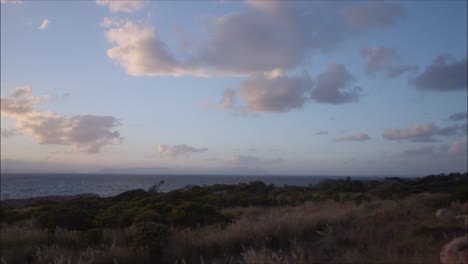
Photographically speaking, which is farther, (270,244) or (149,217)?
(149,217)

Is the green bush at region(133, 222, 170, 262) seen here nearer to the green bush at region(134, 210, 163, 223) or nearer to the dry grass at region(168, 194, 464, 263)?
the dry grass at region(168, 194, 464, 263)

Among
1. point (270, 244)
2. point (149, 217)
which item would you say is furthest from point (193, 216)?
point (270, 244)

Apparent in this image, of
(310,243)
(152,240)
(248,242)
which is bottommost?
(310,243)

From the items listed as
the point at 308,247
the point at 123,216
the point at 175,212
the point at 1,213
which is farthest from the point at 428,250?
the point at 1,213

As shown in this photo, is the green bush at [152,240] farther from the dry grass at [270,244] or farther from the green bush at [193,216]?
the green bush at [193,216]

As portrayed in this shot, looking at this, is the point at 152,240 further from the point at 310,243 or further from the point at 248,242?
the point at 310,243

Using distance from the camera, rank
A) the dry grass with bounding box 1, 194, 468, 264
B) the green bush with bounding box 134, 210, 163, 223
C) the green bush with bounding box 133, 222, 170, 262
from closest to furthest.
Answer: the dry grass with bounding box 1, 194, 468, 264
the green bush with bounding box 133, 222, 170, 262
the green bush with bounding box 134, 210, 163, 223

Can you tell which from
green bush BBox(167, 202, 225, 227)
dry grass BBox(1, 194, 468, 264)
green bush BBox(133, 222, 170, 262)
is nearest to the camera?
dry grass BBox(1, 194, 468, 264)

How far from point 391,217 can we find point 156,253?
26.8 feet

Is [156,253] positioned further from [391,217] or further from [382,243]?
[391,217]

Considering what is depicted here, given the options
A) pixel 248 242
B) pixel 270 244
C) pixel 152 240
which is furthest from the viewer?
pixel 270 244

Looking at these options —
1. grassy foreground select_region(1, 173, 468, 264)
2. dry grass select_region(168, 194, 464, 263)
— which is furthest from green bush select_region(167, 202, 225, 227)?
dry grass select_region(168, 194, 464, 263)

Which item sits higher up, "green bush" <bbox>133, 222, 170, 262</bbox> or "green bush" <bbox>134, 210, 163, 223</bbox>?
"green bush" <bbox>133, 222, 170, 262</bbox>

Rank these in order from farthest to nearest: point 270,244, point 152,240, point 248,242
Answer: point 270,244 → point 248,242 → point 152,240
